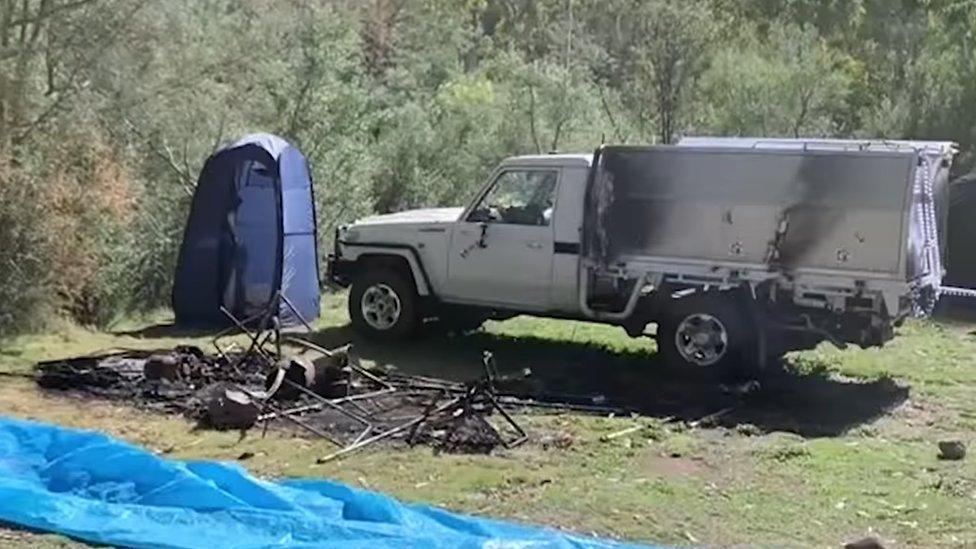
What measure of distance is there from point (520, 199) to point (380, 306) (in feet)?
5.67

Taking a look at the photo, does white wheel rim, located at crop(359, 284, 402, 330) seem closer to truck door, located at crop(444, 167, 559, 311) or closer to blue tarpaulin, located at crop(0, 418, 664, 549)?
truck door, located at crop(444, 167, 559, 311)

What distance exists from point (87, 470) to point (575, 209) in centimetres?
563

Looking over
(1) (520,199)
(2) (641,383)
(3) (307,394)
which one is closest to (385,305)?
(1) (520,199)

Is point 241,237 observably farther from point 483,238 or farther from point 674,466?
point 674,466

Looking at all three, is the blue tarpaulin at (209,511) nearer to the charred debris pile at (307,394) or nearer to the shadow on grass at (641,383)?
the charred debris pile at (307,394)

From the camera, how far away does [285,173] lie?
1297cm

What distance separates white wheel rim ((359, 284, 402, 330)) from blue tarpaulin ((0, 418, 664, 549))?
5.36 m

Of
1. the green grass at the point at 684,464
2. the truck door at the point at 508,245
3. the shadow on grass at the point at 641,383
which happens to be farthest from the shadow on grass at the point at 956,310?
the truck door at the point at 508,245

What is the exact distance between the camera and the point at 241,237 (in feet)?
42.8

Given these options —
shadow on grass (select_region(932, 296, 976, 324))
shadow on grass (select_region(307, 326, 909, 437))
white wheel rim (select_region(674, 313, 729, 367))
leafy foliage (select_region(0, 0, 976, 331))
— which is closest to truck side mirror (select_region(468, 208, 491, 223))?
shadow on grass (select_region(307, 326, 909, 437))

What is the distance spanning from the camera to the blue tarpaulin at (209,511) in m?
5.61

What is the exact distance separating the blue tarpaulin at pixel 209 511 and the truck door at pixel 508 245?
16.7 ft

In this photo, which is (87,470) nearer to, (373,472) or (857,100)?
(373,472)

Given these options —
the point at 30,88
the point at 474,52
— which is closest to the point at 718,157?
the point at 30,88
